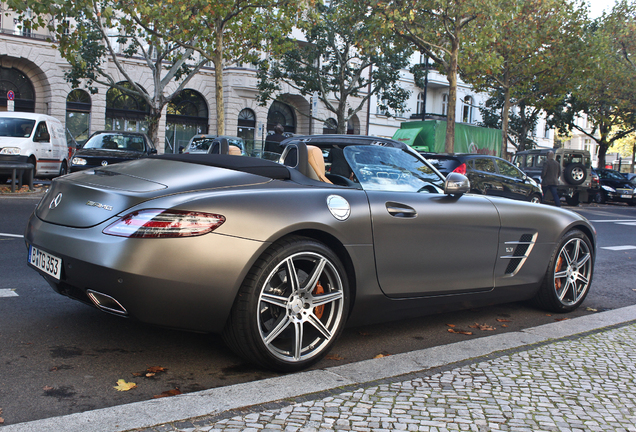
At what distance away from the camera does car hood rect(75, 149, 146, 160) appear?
51.0ft

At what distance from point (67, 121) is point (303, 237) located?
3242 centimetres

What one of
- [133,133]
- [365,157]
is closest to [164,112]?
[133,133]

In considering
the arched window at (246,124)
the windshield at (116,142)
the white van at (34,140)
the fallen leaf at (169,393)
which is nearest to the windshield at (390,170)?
the fallen leaf at (169,393)

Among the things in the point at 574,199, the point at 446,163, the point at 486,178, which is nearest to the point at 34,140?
the point at 446,163

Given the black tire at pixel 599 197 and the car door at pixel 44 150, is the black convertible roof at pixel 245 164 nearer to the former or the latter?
the car door at pixel 44 150

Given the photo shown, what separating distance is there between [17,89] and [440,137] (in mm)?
21709

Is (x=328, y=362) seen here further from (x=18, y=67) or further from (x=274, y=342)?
(x=18, y=67)

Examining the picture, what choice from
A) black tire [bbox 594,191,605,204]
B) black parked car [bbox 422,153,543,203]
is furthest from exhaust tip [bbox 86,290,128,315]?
black tire [bbox 594,191,605,204]

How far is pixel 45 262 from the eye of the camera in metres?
3.40

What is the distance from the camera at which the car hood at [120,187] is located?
3.19 meters

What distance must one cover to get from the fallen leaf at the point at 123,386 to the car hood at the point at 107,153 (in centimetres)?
1340

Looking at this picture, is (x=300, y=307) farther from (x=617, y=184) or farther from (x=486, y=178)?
(x=617, y=184)

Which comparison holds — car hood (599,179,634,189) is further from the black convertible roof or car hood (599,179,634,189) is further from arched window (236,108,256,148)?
the black convertible roof

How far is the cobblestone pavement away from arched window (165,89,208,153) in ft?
113
